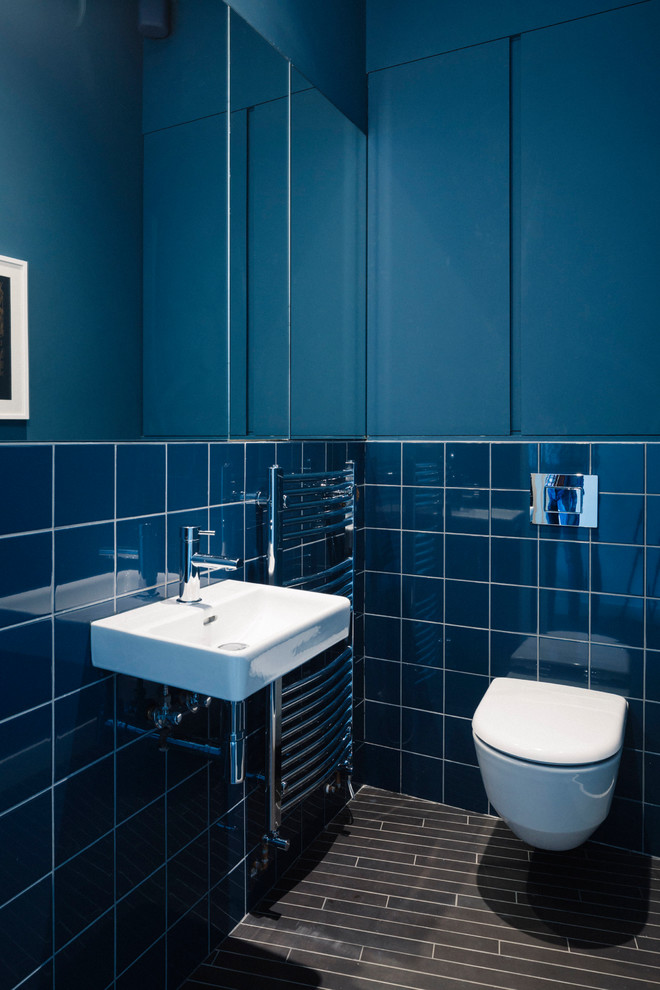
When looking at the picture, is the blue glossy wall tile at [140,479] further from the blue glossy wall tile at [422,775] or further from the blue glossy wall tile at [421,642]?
the blue glossy wall tile at [422,775]

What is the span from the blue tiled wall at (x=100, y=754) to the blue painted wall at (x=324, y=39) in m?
1.24

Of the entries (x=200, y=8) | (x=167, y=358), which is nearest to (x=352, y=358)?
(x=167, y=358)

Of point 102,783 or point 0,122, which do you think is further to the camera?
point 102,783

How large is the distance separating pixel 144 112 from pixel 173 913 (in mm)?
1780

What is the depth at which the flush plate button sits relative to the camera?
2088 millimetres

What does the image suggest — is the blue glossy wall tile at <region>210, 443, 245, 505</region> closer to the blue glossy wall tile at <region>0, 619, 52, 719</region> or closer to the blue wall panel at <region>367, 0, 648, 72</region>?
the blue glossy wall tile at <region>0, 619, 52, 719</region>

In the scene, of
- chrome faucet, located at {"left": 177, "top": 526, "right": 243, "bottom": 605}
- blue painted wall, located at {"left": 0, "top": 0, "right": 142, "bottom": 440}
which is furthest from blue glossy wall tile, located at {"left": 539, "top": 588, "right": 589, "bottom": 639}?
blue painted wall, located at {"left": 0, "top": 0, "right": 142, "bottom": 440}

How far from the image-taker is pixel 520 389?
7.38 ft

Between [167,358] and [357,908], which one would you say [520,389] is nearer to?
[167,358]

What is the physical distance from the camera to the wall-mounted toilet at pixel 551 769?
1600 millimetres

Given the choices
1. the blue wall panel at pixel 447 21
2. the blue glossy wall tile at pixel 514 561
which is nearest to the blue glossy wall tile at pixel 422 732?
the blue glossy wall tile at pixel 514 561

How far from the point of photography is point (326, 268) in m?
2.28

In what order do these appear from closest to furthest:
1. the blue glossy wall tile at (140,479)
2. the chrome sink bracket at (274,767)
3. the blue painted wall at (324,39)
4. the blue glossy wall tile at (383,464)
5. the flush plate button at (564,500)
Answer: the blue glossy wall tile at (140,479)
the chrome sink bracket at (274,767)
the blue painted wall at (324,39)
the flush plate button at (564,500)
the blue glossy wall tile at (383,464)

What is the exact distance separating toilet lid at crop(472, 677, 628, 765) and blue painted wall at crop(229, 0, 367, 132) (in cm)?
198
